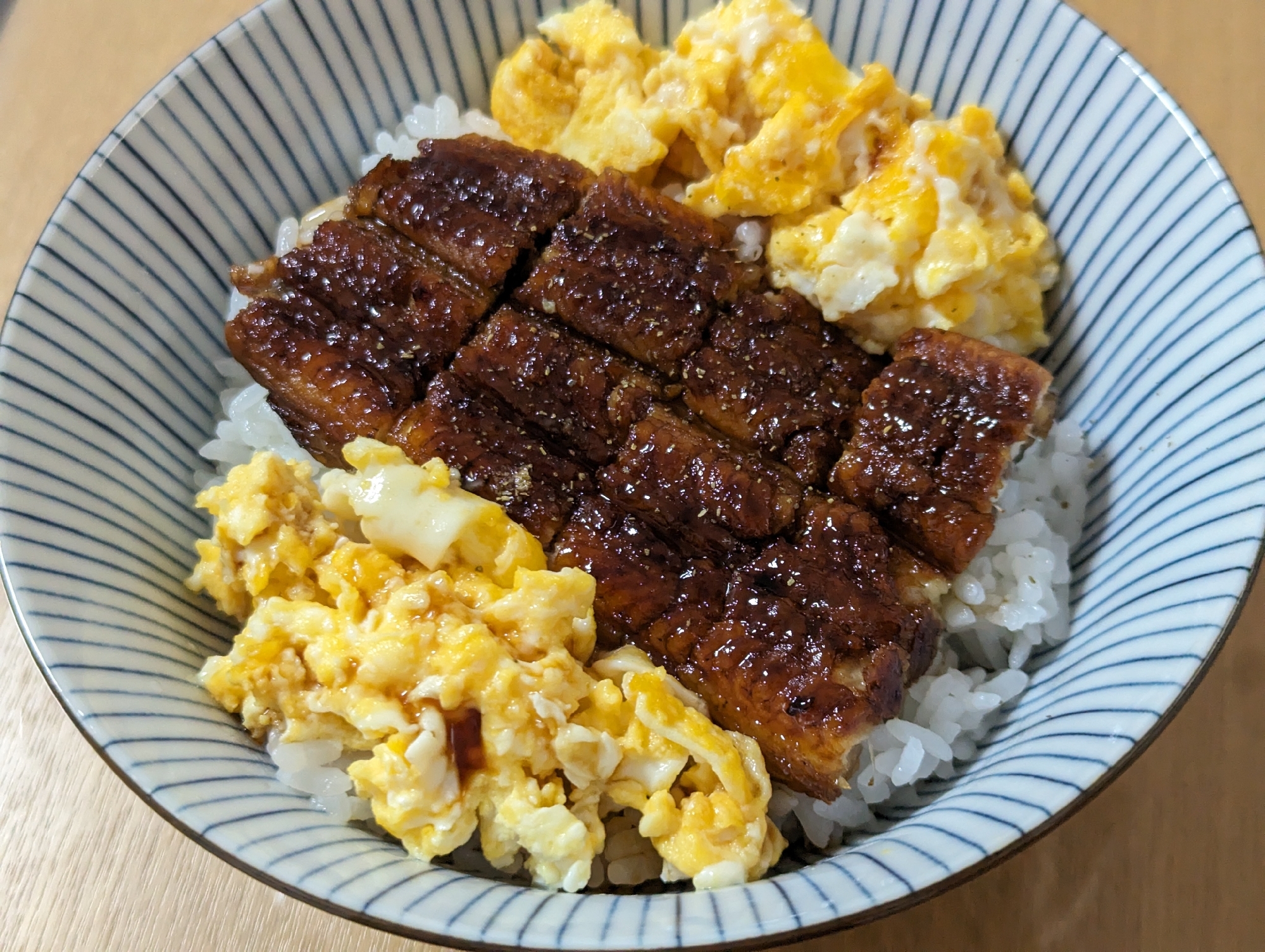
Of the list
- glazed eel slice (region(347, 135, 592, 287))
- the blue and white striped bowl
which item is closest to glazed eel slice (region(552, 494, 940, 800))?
the blue and white striped bowl

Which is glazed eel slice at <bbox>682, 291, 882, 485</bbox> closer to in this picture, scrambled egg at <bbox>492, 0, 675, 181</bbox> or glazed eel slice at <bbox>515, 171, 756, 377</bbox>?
glazed eel slice at <bbox>515, 171, 756, 377</bbox>

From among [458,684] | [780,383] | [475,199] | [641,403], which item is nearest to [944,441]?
[780,383]

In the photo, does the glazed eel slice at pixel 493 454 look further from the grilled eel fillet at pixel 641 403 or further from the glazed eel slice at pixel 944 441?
the glazed eel slice at pixel 944 441

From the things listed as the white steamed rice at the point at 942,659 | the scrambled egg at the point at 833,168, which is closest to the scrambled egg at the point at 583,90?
the scrambled egg at the point at 833,168

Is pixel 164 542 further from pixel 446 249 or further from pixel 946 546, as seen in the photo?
pixel 946 546

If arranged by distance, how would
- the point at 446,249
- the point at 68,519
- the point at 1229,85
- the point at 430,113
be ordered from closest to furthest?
1. the point at 68,519
2. the point at 446,249
3. the point at 430,113
4. the point at 1229,85

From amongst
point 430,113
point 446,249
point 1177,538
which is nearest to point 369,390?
point 446,249
